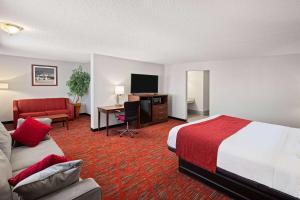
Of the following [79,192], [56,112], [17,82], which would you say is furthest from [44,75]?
[79,192]

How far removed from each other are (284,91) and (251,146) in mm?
2961

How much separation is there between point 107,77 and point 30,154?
301 centimetres

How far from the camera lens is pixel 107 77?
4.70m

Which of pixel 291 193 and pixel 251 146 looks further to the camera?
pixel 251 146

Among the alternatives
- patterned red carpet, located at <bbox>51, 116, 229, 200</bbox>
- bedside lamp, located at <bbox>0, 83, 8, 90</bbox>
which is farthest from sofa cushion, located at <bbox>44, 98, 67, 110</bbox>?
patterned red carpet, located at <bbox>51, 116, 229, 200</bbox>

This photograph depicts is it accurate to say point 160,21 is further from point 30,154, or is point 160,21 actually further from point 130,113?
point 130,113

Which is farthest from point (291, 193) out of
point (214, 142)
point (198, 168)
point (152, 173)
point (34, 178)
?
point (34, 178)

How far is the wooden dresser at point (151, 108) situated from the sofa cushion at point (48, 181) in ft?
12.2

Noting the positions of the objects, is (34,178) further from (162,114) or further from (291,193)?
(162,114)

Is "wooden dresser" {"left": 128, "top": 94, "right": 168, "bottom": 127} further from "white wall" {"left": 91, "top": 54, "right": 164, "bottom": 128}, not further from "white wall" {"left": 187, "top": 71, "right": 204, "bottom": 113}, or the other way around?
"white wall" {"left": 187, "top": 71, "right": 204, "bottom": 113}

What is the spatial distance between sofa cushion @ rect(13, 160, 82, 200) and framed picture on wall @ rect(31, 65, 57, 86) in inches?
219

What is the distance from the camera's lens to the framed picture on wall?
549 centimetres

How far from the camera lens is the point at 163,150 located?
336 centimetres

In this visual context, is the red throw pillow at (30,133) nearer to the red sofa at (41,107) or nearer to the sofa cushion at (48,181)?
the sofa cushion at (48,181)
